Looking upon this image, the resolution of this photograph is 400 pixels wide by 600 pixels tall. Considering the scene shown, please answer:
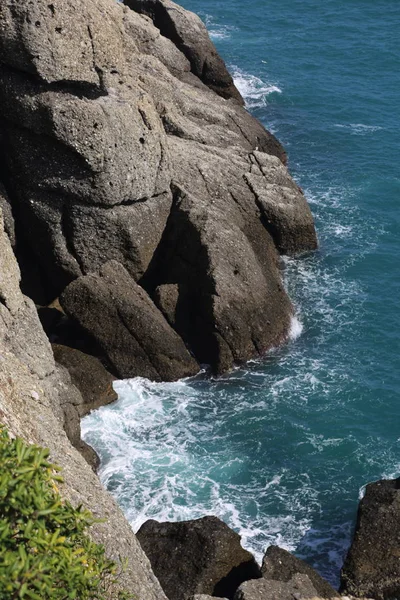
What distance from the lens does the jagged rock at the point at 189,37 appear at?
55.7 meters

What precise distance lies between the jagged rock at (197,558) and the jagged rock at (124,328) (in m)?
10.1

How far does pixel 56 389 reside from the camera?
29.0 meters

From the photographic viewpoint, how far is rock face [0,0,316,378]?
34.2 metres

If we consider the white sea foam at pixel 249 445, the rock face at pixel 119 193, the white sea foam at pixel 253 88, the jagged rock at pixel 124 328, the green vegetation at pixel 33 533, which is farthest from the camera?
the white sea foam at pixel 253 88

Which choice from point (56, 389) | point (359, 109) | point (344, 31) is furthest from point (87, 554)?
point (344, 31)

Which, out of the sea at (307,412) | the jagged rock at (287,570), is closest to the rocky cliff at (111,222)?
the sea at (307,412)

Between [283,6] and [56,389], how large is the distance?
64.3 meters

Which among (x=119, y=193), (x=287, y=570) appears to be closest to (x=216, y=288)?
(x=119, y=193)

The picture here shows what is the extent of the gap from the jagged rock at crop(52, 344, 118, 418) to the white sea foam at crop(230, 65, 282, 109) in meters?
33.0

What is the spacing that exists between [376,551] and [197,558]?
18.1ft

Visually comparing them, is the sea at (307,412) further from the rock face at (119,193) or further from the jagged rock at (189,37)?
the jagged rock at (189,37)

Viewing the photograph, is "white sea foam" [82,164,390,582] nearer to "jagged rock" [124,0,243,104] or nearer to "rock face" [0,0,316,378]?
"rock face" [0,0,316,378]

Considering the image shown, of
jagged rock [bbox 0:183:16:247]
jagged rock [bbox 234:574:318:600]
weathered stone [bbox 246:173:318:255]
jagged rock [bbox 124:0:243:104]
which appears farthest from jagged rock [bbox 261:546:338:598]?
jagged rock [bbox 124:0:243:104]

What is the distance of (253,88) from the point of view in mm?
65188
